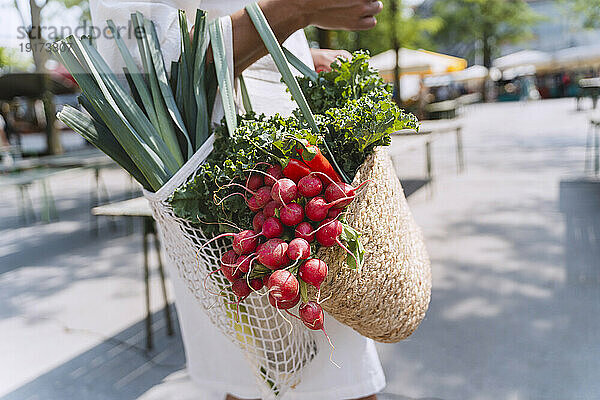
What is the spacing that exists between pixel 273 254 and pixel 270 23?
58cm

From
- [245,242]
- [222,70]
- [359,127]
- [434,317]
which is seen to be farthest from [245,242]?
[434,317]

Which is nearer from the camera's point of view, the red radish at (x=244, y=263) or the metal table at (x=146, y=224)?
the red radish at (x=244, y=263)

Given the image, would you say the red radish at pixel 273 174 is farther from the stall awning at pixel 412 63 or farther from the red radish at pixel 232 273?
the stall awning at pixel 412 63

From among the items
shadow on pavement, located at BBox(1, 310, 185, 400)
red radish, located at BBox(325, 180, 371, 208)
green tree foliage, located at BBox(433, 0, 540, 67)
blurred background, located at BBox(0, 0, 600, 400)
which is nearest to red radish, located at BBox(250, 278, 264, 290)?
red radish, located at BBox(325, 180, 371, 208)

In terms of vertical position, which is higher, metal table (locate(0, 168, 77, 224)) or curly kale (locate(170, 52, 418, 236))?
curly kale (locate(170, 52, 418, 236))

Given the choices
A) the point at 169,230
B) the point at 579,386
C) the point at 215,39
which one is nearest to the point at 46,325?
the point at 169,230

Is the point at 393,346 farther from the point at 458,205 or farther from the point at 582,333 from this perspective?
the point at 458,205

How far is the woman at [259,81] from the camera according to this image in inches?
47.9

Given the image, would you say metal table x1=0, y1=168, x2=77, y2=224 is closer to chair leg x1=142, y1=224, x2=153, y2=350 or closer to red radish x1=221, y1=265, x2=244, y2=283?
chair leg x1=142, y1=224, x2=153, y2=350

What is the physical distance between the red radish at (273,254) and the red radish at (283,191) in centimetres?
8

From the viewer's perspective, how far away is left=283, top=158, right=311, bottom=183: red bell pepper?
102 centimetres

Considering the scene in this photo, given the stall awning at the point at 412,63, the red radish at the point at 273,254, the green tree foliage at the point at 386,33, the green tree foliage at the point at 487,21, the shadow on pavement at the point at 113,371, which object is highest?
the green tree foliage at the point at 487,21

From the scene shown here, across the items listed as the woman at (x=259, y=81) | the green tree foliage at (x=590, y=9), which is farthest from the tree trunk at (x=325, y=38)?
the green tree foliage at (x=590, y=9)

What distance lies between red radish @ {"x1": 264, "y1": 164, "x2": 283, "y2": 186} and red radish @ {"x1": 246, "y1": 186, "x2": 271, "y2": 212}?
14 millimetres
